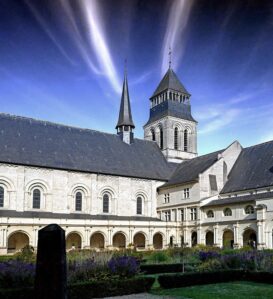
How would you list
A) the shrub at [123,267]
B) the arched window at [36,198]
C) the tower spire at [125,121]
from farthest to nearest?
the tower spire at [125,121]
the arched window at [36,198]
the shrub at [123,267]

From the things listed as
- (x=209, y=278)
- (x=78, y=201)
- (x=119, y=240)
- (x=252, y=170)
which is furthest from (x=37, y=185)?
(x=209, y=278)

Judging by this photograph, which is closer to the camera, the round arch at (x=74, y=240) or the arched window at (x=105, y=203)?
the round arch at (x=74, y=240)

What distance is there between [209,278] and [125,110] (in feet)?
124

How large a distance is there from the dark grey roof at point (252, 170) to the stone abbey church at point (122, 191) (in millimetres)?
139

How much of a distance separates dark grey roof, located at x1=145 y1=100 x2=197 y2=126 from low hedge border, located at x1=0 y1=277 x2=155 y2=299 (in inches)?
1684

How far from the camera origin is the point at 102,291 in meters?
13.5

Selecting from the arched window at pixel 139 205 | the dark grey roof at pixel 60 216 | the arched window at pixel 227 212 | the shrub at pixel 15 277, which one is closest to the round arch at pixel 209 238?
the arched window at pixel 227 212

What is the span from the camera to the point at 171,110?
56625 millimetres

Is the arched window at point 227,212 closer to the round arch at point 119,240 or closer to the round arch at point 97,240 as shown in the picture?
the round arch at point 119,240

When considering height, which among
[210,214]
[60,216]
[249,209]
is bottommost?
[60,216]

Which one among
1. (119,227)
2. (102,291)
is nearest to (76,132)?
(119,227)

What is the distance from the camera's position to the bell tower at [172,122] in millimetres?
55453

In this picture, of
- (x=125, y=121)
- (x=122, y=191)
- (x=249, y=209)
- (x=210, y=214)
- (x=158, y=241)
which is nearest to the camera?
(x=249, y=209)

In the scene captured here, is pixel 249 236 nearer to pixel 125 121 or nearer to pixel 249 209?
pixel 249 209
